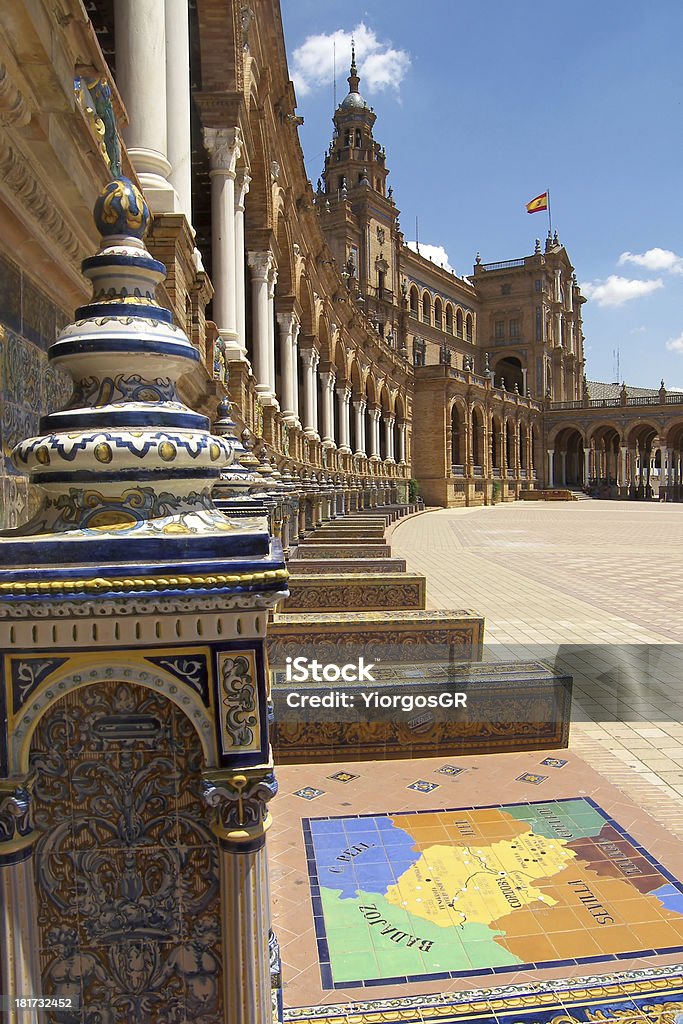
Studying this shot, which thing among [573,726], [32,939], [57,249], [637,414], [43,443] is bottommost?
[573,726]

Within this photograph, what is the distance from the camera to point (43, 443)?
184 cm

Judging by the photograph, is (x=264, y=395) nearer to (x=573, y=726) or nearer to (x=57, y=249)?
(x=573, y=726)

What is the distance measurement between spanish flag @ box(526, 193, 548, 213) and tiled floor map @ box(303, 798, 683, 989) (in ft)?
220

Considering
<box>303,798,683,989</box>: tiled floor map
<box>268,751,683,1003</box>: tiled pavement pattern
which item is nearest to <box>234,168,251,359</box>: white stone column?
<box>268,751,683,1003</box>: tiled pavement pattern

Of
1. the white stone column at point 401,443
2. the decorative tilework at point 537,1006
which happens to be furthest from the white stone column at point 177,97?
the white stone column at point 401,443

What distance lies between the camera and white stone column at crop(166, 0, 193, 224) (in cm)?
785

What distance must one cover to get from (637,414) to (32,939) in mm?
61809

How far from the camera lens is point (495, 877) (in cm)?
347

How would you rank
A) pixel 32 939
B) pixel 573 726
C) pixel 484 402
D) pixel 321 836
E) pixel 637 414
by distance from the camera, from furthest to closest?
1. pixel 637 414
2. pixel 484 402
3. pixel 573 726
4. pixel 321 836
5. pixel 32 939

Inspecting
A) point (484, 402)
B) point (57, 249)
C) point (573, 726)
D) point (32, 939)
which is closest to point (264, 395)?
point (573, 726)

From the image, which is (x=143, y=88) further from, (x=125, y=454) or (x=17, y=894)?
(x=17, y=894)

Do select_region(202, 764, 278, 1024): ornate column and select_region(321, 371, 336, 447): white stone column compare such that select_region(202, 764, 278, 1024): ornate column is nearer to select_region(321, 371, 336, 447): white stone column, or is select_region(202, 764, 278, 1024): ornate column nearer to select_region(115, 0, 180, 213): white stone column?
select_region(115, 0, 180, 213): white stone column

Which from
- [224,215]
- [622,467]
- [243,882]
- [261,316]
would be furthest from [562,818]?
[622,467]

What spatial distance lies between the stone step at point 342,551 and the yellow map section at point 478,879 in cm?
778
